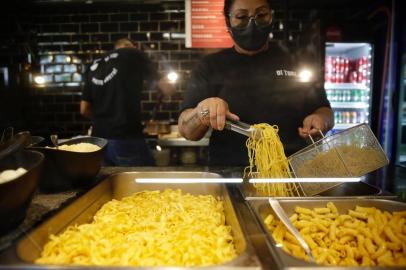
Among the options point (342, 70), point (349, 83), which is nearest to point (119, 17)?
point (342, 70)

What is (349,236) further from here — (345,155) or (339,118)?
(339,118)

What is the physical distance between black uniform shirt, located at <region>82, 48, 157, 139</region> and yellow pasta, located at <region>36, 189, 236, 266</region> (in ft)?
6.44

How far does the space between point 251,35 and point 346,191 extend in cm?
116

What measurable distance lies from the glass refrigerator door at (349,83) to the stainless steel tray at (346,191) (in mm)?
2736

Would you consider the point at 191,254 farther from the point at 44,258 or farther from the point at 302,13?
the point at 302,13

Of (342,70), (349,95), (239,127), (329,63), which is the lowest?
(239,127)

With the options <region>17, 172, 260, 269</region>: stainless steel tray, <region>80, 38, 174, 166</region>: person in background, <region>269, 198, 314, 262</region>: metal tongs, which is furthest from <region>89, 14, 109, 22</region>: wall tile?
<region>269, 198, 314, 262</region>: metal tongs

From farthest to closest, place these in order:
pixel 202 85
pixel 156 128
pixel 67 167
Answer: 1. pixel 156 128
2. pixel 202 85
3. pixel 67 167

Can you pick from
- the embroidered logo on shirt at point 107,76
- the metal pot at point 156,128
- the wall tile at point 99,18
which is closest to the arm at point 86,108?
the embroidered logo on shirt at point 107,76

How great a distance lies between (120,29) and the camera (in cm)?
484

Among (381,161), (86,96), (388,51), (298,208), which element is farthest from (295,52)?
(298,208)

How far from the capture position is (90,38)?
Answer: 4875 mm

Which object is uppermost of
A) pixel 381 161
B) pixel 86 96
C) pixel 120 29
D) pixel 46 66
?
pixel 120 29

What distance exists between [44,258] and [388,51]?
433cm
